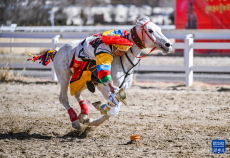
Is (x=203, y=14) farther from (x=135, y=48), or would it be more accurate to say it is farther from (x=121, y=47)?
(x=121, y=47)

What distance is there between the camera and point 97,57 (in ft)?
17.0

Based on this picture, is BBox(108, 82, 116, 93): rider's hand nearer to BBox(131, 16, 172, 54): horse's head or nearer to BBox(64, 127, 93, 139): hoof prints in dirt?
BBox(131, 16, 172, 54): horse's head

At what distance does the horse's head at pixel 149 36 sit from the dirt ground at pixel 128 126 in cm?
137

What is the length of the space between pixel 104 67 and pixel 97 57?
0.24m

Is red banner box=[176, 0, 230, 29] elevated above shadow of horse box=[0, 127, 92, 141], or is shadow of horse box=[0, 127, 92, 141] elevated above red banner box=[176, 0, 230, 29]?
red banner box=[176, 0, 230, 29]

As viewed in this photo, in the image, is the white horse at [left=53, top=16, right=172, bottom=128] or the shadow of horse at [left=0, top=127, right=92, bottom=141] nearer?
the white horse at [left=53, top=16, right=172, bottom=128]

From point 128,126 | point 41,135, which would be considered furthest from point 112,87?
point 41,135

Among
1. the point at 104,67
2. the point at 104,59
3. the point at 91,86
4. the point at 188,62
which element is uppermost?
the point at 104,59

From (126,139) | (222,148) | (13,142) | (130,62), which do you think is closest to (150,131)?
(126,139)

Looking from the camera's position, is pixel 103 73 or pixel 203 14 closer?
pixel 103 73

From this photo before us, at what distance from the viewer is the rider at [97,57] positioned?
5.04m

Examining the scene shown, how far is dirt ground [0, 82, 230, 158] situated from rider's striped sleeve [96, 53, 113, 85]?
0.93 metres

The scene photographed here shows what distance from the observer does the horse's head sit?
511 cm

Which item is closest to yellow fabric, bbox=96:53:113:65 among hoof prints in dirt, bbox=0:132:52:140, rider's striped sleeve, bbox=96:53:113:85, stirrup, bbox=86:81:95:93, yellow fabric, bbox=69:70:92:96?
rider's striped sleeve, bbox=96:53:113:85
